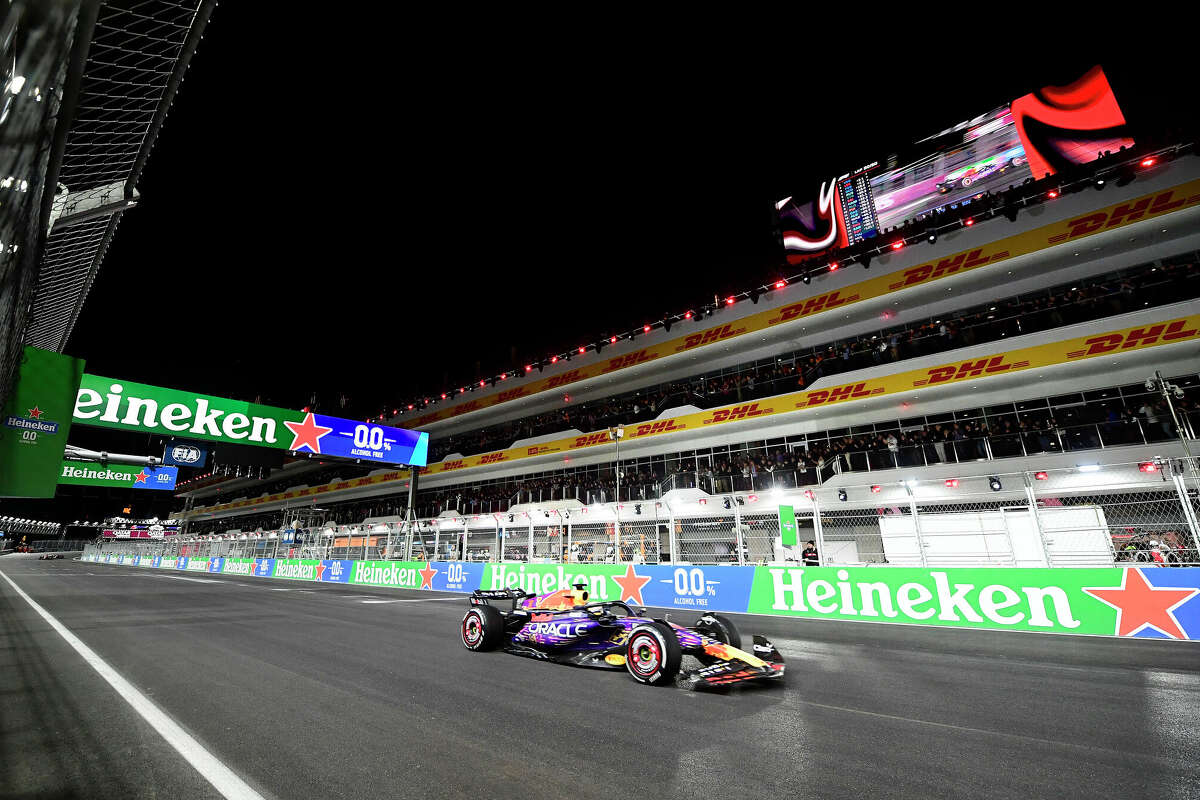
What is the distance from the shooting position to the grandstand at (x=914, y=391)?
14.0 m

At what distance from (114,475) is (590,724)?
35301mm

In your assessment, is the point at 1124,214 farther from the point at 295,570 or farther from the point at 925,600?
Result: the point at 295,570

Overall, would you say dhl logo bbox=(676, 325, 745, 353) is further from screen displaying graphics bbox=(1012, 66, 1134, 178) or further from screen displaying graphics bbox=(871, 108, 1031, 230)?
screen displaying graphics bbox=(1012, 66, 1134, 178)

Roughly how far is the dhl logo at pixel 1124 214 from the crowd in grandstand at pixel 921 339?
6.01 feet

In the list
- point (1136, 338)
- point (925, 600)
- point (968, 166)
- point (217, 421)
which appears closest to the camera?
point (925, 600)

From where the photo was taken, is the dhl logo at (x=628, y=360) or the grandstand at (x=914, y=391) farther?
the dhl logo at (x=628, y=360)

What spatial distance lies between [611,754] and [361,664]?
11.5 feet

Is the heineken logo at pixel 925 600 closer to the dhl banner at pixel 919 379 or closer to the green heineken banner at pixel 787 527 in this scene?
the green heineken banner at pixel 787 527

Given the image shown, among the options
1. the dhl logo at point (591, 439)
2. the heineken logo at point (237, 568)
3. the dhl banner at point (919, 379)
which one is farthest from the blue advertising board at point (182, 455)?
the dhl logo at point (591, 439)

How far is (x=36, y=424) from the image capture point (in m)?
7.71

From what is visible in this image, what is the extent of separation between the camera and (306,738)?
2980 millimetres

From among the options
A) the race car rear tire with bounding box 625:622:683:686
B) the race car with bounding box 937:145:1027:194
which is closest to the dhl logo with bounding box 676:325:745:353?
the race car with bounding box 937:145:1027:194

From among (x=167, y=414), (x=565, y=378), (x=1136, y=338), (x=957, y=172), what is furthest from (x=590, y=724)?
(x=565, y=378)

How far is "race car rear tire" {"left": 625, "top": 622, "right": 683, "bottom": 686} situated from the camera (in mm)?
4582
